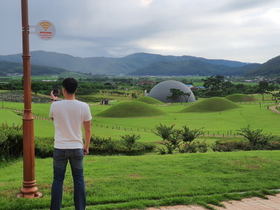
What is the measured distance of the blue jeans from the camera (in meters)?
4.98

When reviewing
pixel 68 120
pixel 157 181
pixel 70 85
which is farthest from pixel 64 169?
pixel 157 181

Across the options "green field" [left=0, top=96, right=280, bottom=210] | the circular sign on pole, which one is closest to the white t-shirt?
"green field" [left=0, top=96, right=280, bottom=210]

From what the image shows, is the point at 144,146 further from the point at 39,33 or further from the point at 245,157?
the point at 39,33

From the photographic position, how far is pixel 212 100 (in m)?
61.4

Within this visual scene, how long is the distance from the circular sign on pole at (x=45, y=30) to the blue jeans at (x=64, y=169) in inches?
104

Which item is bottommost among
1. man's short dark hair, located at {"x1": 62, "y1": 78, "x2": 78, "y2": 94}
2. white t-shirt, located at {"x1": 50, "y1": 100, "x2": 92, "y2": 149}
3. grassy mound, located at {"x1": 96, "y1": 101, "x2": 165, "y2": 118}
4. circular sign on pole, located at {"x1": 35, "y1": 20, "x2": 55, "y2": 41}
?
grassy mound, located at {"x1": 96, "y1": 101, "x2": 165, "y2": 118}

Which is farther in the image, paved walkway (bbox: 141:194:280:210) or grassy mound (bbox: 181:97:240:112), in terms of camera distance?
grassy mound (bbox: 181:97:240:112)

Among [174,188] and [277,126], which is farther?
[277,126]

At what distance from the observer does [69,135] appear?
4.93 meters

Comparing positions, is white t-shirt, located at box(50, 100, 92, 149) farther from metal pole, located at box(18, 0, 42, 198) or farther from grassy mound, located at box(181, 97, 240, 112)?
grassy mound, located at box(181, 97, 240, 112)

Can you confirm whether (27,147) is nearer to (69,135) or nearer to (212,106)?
(69,135)

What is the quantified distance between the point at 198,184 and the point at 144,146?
12.4 metres

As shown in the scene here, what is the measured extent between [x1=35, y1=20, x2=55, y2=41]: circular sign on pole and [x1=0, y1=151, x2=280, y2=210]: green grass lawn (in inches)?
131

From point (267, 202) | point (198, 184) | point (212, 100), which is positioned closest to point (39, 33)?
point (198, 184)
